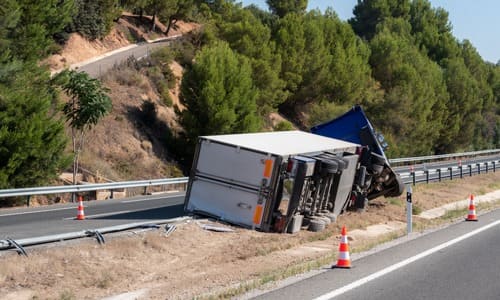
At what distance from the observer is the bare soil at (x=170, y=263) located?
396 inches

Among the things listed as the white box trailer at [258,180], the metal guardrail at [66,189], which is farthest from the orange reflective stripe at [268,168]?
the metal guardrail at [66,189]

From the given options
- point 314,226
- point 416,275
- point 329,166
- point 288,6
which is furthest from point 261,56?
point 416,275

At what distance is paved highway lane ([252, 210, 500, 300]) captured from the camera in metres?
9.59

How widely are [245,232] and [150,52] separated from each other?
128 feet

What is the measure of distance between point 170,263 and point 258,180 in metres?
3.94

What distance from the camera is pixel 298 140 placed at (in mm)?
19812

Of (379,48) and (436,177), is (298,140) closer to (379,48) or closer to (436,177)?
(436,177)

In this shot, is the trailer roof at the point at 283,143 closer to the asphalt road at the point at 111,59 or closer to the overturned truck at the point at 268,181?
the overturned truck at the point at 268,181

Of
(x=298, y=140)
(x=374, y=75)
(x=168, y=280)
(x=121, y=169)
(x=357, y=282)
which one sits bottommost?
(x=121, y=169)

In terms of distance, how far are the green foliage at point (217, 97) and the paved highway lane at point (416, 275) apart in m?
27.0

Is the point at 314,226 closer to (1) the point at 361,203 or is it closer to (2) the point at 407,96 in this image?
(1) the point at 361,203

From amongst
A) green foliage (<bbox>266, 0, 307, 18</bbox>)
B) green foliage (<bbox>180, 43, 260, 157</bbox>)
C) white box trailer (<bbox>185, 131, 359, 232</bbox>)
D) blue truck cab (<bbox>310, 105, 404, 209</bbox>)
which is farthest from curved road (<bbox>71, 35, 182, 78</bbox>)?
white box trailer (<bbox>185, 131, 359, 232</bbox>)

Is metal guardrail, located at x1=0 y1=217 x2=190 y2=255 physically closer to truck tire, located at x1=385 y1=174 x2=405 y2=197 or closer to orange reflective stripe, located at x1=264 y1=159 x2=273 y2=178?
orange reflective stripe, located at x1=264 y1=159 x2=273 y2=178

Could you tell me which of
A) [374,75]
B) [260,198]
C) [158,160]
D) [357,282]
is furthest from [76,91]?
[374,75]
